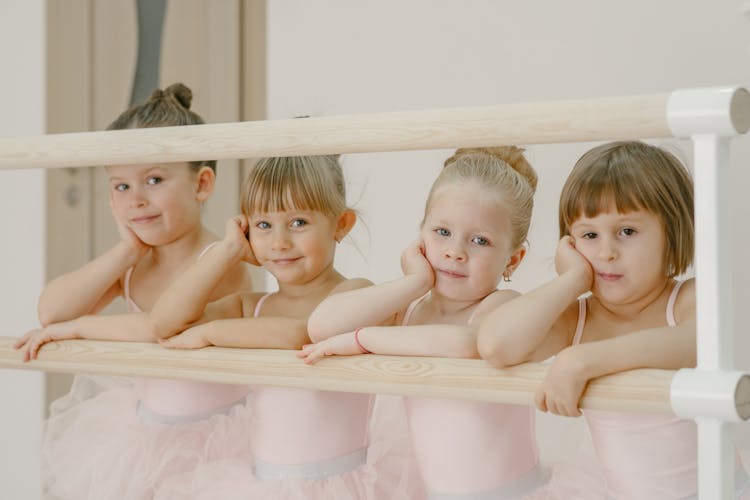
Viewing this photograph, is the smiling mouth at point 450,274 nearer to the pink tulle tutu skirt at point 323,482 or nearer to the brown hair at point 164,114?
the pink tulle tutu skirt at point 323,482

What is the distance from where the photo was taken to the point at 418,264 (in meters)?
1.10

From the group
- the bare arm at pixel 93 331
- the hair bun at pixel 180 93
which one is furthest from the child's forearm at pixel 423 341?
the hair bun at pixel 180 93

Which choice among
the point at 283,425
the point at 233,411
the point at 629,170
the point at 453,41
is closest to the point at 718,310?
the point at 629,170

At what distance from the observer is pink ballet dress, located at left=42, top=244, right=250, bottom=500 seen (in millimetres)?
1315

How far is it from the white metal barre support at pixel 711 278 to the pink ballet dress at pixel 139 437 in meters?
0.65

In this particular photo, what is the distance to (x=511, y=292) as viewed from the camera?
44.0 inches

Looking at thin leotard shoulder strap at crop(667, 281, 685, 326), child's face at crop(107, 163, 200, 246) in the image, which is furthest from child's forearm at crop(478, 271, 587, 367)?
Result: child's face at crop(107, 163, 200, 246)

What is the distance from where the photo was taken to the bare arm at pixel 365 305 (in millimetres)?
1073

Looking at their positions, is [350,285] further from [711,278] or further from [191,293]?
[711,278]

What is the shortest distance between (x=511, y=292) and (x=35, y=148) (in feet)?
1.88

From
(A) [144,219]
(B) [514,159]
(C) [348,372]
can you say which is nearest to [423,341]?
(C) [348,372]

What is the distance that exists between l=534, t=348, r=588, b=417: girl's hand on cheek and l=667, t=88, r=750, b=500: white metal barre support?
3.4 inches

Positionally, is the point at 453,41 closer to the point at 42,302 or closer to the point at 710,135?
the point at 42,302

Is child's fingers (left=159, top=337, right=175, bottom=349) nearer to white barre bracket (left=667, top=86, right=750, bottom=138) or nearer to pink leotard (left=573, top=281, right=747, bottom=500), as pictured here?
pink leotard (left=573, top=281, right=747, bottom=500)
